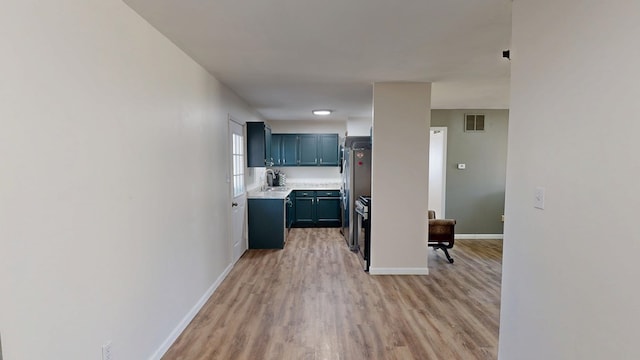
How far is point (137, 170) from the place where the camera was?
2119mm

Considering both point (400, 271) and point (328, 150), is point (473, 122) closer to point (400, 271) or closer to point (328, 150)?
point (328, 150)

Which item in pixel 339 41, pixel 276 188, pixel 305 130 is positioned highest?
pixel 339 41

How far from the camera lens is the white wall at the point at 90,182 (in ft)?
4.17

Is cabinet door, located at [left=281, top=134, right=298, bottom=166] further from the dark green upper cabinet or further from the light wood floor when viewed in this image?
the light wood floor

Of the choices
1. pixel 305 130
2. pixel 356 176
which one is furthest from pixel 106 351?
pixel 305 130

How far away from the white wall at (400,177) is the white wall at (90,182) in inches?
89.4

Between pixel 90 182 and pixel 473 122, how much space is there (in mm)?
6024

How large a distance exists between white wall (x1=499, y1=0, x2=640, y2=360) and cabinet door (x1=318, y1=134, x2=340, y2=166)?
5513 mm

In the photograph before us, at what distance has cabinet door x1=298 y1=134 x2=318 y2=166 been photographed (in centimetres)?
743

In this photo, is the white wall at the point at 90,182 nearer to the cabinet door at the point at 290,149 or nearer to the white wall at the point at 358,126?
the cabinet door at the point at 290,149

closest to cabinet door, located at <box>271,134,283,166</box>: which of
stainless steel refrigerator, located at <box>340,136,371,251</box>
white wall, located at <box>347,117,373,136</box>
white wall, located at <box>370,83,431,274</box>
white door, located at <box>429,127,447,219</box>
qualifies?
white wall, located at <box>347,117,373,136</box>

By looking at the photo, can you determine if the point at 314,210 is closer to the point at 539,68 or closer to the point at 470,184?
the point at 470,184

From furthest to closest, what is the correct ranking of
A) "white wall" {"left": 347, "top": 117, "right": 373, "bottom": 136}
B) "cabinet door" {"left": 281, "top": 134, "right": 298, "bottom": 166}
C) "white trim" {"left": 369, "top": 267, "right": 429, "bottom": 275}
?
"cabinet door" {"left": 281, "top": 134, "right": 298, "bottom": 166}
"white wall" {"left": 347, "top": 117, "right": 373, "bottom": 136}
"white trim" {"left": 369, "top": 267, "right": 429, "bottom": 275}

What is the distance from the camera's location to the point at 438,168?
6.30 meters
